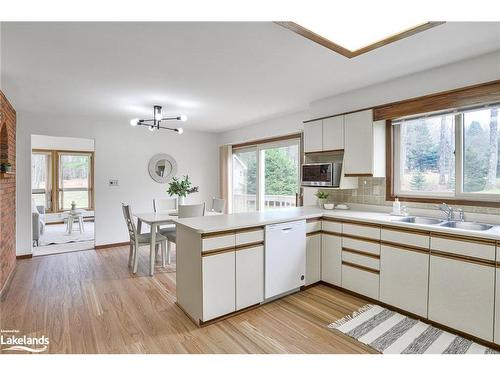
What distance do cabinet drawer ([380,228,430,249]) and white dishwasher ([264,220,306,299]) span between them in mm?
821

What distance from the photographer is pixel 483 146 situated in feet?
8.39

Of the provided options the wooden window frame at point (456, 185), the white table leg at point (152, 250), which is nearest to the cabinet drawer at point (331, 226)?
the wooden window frame at point (456, 185)

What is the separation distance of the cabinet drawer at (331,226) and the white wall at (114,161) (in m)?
3.81

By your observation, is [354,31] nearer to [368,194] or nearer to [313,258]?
[368,194]

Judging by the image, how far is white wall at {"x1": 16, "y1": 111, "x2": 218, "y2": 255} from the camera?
4262 millimetres

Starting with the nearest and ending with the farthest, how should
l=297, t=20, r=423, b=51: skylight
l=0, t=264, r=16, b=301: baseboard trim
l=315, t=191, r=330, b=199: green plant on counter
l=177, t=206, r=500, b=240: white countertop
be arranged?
l=297, t=20, r=423, b=51: skylight, l=177, t=206, r=500, b=240: white countertop, l=0, t=264, r=16, b=301: baseboard trim, l=315, t=191, r=330, b=199: green plant on counter

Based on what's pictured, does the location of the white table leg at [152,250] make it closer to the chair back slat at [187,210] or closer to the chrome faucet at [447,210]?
the chair back slat at [187,210]

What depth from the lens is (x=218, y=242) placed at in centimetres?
231

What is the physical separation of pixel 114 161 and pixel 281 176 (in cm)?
327

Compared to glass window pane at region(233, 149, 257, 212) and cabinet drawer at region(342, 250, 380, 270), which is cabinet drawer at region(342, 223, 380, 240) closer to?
cabinet drawer at region(342, 250, 380, 270)

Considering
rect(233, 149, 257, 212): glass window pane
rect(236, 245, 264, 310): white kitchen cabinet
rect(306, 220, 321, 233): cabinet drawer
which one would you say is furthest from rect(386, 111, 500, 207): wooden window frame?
rect(233, 149, 257, 212): glass window pane

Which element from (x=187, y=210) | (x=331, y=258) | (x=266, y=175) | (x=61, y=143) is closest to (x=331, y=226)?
(x=331, y=258)
